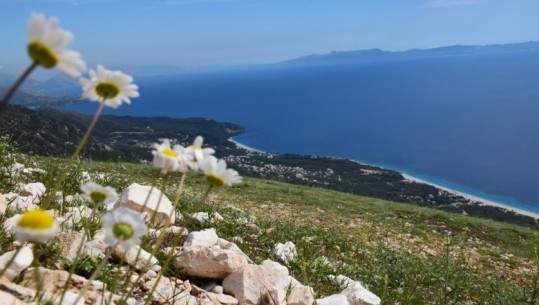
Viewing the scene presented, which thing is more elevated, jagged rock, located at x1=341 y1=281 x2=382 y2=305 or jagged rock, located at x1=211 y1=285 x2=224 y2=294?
jagged rock, located at x1=211 y1=285 x2=224 y2=294

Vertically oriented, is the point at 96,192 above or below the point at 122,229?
above

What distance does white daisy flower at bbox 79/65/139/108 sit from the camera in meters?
2.04

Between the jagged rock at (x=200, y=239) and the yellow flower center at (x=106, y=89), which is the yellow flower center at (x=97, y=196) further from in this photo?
the jagged rock at (x=200, y=239)

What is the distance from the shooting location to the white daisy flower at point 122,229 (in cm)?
188

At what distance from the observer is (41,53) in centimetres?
142

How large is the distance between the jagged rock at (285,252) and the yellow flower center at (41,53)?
5695mm

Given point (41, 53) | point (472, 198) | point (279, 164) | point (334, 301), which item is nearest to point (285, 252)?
point (334, 301)

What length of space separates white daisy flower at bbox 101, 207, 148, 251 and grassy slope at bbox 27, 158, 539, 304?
0.55 m

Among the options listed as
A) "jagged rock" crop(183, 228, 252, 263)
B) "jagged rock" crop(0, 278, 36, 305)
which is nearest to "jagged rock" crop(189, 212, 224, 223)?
"jagged rock" crop(183, 228, 252, 263)

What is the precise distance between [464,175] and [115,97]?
131 m

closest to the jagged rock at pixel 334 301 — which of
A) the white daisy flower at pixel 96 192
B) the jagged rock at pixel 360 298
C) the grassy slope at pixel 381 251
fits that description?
the grassy slope at pixel 381 251

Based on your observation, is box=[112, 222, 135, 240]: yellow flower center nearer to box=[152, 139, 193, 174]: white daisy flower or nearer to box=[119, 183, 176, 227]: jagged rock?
box=[152, 139, 193, 174]: white daisy flower

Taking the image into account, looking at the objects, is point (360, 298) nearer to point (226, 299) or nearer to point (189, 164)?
point (226, 299)

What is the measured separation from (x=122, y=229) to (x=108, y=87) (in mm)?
610
